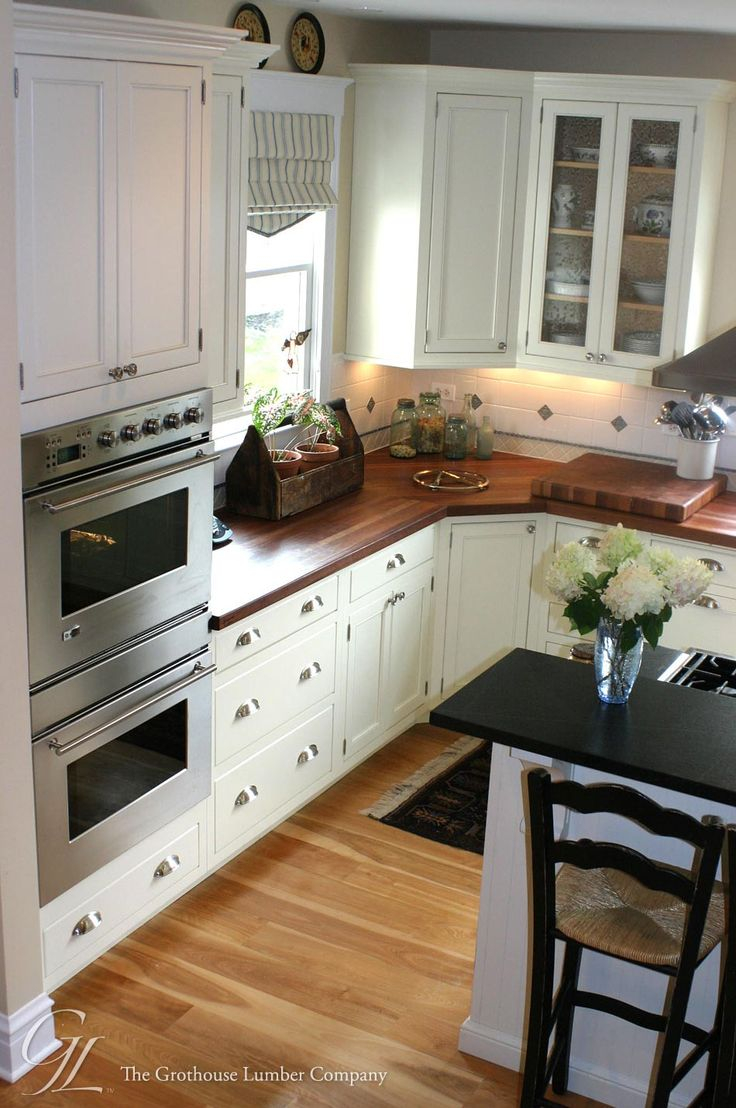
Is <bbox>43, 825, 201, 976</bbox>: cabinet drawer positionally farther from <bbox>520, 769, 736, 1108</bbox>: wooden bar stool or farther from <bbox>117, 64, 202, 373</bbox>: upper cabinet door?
<bbox>117, 64, 202, 373</bbox>: upper cabinet door

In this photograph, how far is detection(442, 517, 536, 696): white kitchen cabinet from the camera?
499 cm

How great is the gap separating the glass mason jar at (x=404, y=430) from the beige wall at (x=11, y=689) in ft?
8.96

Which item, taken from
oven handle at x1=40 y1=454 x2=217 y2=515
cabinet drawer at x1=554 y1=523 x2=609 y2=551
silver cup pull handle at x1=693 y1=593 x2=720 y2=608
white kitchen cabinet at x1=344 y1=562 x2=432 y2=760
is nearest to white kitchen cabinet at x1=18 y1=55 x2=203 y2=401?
oven handle at x1=40 y1=454 x2=217 y2=515

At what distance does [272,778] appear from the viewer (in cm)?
416

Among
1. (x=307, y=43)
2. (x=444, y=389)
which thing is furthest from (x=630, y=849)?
(x=444, y=389)

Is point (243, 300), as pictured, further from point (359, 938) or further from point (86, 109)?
point (359, 938)

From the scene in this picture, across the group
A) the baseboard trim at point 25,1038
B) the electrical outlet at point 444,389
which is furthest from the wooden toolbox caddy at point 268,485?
Answer: the baseboard trim at point 25,1038

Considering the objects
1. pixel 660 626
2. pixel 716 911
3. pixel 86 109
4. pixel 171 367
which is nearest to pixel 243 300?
pixel 171 367

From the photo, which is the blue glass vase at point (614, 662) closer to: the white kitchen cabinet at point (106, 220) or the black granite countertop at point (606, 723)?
the black granite countertop at point (606, 723)

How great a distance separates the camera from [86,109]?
2941 mm

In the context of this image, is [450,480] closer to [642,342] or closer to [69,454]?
[642,342]

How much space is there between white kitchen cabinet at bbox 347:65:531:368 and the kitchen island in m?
2.16

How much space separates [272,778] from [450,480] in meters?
1.58

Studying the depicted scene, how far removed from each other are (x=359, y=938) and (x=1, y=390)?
195 centimetres
